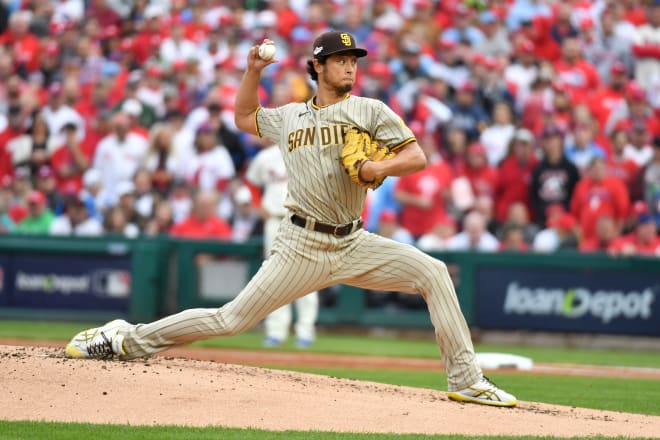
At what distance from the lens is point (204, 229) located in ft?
50.1

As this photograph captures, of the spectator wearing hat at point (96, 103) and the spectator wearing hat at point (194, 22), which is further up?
the spectator wearing hat at point (194, 22)

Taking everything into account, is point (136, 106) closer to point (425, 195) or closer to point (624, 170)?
point (425, 195)

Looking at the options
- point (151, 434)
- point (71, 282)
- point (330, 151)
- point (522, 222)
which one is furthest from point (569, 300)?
point (151, 434)

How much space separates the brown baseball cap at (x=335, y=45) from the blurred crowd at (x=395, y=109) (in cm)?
696

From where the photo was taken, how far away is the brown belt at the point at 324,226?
693 centimetres

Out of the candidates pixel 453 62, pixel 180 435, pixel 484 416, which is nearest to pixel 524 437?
pixel 484 416

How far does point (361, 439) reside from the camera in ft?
19.2

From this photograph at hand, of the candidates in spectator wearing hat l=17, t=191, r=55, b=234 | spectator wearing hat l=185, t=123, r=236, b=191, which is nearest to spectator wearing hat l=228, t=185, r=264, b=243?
spectator wearing hat l=185, t=123, r=236, b=191

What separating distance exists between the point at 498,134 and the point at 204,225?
409 centimetres

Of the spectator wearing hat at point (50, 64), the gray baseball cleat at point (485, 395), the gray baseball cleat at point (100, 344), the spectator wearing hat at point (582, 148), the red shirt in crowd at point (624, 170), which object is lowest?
the gray baseball cleat at point (485, 395)

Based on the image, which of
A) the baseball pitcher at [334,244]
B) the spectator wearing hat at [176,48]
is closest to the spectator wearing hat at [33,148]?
the spectator wearing hat at [176,48]

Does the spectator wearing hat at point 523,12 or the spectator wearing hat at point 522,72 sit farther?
the spectator wearing hat at point 523,12

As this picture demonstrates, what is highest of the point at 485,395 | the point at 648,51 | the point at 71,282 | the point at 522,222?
the point at 648,51

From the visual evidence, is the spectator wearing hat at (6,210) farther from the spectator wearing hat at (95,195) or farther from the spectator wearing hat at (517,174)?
the spectator wearing hat at (517,174)
